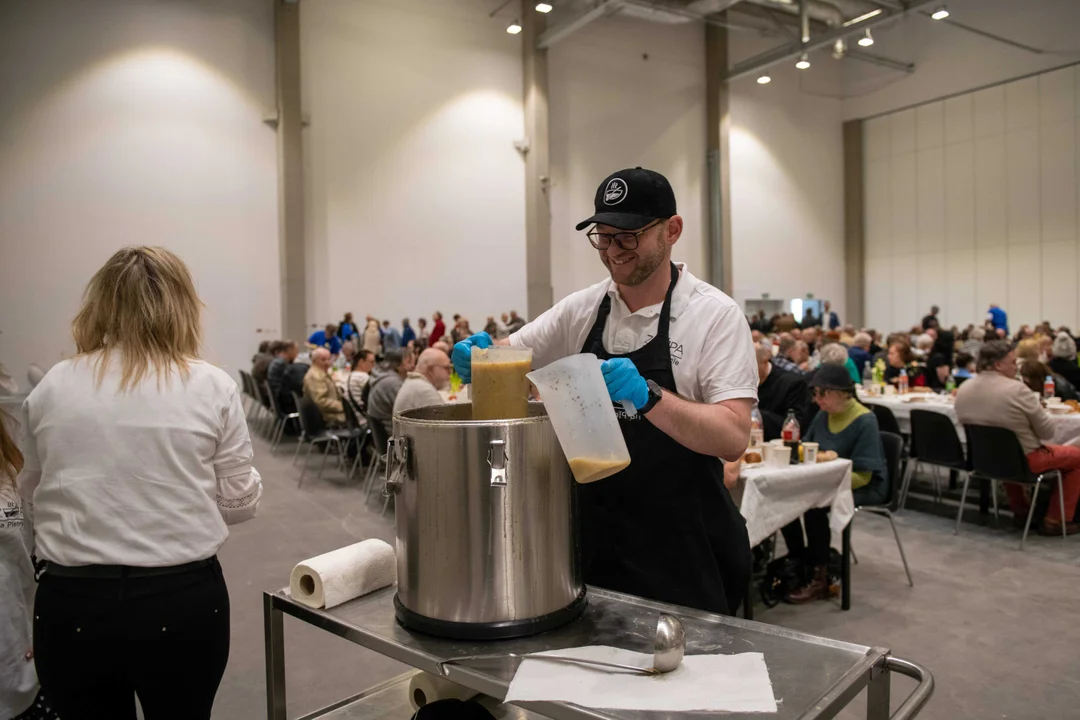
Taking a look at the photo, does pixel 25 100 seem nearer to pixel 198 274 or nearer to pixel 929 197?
pixel 198 274

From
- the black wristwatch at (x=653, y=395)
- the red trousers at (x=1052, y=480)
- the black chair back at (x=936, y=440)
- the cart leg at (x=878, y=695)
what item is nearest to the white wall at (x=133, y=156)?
the black chair back at (x=936, y=440)

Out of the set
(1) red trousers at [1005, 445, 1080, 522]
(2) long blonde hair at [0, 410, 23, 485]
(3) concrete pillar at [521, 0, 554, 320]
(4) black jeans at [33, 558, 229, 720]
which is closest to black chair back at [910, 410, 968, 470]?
(1) red trousers at [1005, 445, 1080, 522]

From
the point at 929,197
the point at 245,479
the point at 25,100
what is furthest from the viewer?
the point at 929,197

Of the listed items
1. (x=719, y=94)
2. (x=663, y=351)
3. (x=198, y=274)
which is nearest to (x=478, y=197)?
(x=198, y=274)

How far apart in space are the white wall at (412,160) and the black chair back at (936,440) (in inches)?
364

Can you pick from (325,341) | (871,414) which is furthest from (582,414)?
(325,341)

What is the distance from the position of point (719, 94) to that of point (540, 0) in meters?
5.13

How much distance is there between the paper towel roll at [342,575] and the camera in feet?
4.67

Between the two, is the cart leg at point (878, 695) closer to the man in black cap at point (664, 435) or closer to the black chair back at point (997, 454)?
the man in black cap at point (664, 435)

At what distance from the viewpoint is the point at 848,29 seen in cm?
1284

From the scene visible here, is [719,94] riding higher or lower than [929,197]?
higher

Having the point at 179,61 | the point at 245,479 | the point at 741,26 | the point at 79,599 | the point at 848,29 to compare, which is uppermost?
the point at 741,26

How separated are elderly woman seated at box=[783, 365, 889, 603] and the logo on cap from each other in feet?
9.00

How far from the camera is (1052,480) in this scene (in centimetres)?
514
